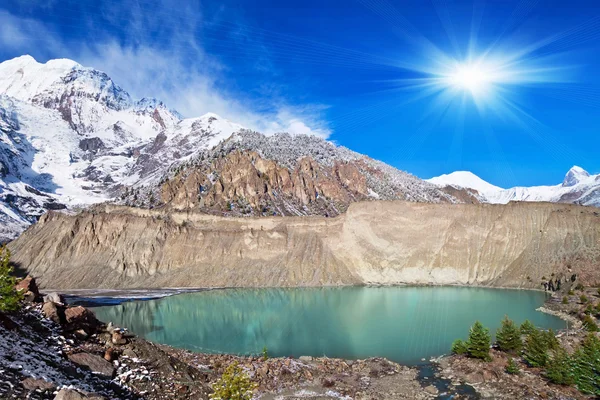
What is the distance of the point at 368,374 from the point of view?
26547 millimetres

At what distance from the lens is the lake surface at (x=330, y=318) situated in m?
35.0

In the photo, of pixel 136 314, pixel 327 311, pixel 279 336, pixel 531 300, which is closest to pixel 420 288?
pixel 531 300

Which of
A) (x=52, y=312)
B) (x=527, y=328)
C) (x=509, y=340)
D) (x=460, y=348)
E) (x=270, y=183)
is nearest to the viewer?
(x=52, y=312)

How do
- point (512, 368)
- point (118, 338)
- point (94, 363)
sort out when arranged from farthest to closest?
1. point (512, 368)
2. point (118, 338)
3. point (94, 363)

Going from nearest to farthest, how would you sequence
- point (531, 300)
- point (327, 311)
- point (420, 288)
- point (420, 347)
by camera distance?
1. point (420, 347)
2. point (327, 311)
3. point (531, 300)
4. point (420, 288)

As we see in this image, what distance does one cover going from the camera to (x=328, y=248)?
80.8 meters

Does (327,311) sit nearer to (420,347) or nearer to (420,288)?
(420,347)

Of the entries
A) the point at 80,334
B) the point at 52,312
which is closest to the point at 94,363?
the point at 80,334

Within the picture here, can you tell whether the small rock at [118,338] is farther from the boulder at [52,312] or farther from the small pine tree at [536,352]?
the small pine tree at [536,352]

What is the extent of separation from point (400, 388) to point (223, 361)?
34.5 ft

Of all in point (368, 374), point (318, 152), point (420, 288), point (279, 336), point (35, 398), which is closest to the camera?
point (35, 398)

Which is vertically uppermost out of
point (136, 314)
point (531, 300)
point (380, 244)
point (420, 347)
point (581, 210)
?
point (581, 210)

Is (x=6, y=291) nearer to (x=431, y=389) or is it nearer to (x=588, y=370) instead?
(x=431, y=389)

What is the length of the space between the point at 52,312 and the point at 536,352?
86.5 feet
